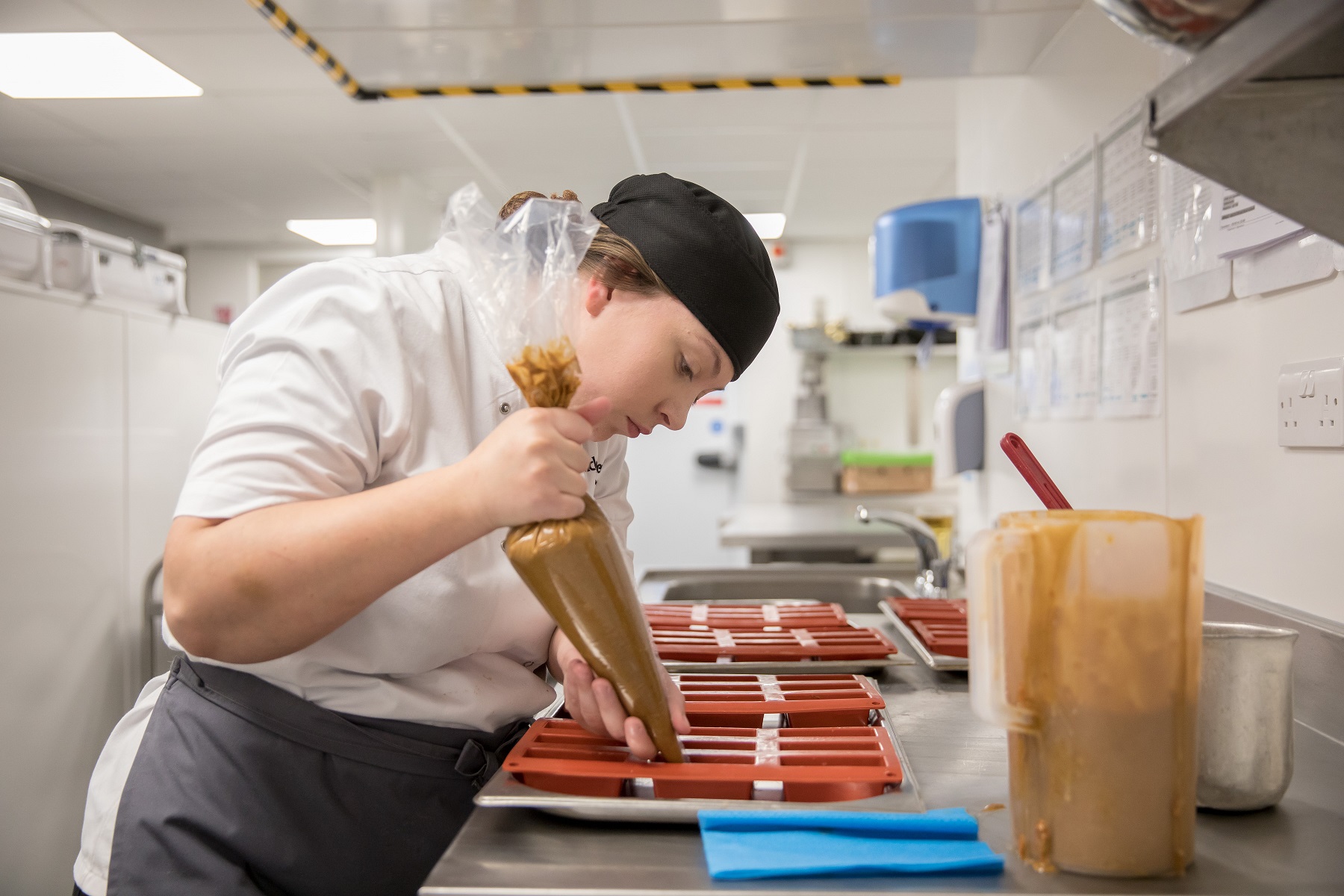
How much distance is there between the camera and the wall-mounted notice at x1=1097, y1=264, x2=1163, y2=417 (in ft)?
4.84

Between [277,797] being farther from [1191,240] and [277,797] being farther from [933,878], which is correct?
[1191,240]

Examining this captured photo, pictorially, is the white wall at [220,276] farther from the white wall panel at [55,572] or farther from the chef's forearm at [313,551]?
the chef's forearm at [313,551]

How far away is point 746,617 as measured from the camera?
1593mm

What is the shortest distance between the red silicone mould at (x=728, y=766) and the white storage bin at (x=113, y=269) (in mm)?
2308

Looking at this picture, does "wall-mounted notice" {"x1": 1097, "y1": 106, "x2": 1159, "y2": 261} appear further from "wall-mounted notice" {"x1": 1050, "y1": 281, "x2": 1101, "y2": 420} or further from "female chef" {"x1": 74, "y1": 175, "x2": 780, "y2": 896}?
"female chef" {"x1": 74, "y1": 175, "x2": 780, "y2": 896}

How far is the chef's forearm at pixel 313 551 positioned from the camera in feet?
2.36

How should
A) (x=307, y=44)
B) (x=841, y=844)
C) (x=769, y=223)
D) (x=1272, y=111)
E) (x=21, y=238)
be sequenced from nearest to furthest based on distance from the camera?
(x=1272, y=111), (x=841, y=844), (x=307, y=44), (x=21, y=238), (x=769, y=223)

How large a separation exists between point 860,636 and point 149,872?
0.93 metres

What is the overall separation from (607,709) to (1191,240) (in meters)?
1.08

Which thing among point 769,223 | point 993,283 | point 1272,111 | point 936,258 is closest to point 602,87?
point 936,258

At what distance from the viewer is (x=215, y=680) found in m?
0.93

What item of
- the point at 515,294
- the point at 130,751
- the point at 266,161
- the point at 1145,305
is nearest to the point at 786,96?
the point at 1145,305

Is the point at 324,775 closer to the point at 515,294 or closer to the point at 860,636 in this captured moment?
the point at 515,294

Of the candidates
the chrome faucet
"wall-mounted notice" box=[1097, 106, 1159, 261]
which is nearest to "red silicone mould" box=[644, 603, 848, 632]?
the chrome faucet
